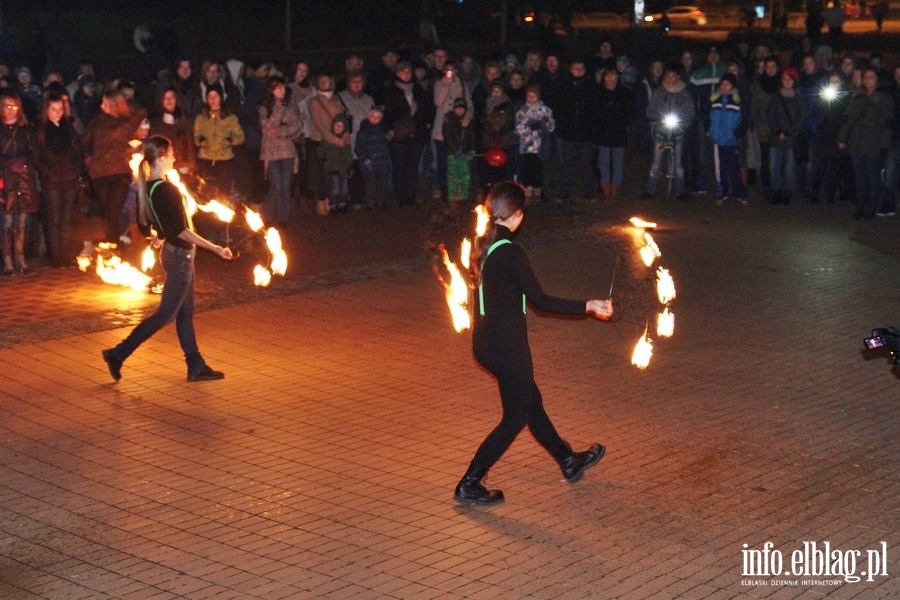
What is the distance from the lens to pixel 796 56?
26531 millimetres

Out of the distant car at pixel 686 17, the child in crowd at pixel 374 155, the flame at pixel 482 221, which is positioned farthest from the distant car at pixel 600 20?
the flame at pixel 482 221

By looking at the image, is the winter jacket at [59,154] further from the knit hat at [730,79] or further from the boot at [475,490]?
the knit hat at [730,79]

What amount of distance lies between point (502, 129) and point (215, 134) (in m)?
4.14

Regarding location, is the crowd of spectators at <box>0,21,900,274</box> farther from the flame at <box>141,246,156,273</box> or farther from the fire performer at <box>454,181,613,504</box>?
the fire performer at <box>454,181,613,504</box>

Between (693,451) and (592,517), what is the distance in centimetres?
140

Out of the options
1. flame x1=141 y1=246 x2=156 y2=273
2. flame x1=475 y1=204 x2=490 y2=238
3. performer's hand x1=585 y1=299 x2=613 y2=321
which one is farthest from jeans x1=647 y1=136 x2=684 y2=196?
performer's hand x1=585 y1=299 x2=613 y2=321

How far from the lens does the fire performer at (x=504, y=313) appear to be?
303 inches

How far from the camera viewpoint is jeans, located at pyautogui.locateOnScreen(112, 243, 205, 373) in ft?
33.8

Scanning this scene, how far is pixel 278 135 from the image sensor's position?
16.7 meters

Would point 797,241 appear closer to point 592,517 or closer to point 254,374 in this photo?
point 254,374

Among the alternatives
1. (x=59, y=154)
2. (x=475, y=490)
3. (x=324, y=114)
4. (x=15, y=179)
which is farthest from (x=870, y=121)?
(x=475, y=490)

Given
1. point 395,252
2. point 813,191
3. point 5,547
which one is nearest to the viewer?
point 5,547

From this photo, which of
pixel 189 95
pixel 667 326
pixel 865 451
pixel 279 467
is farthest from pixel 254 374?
pixel 189 95

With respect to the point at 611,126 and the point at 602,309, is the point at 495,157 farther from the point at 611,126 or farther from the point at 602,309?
the point at 602,309
